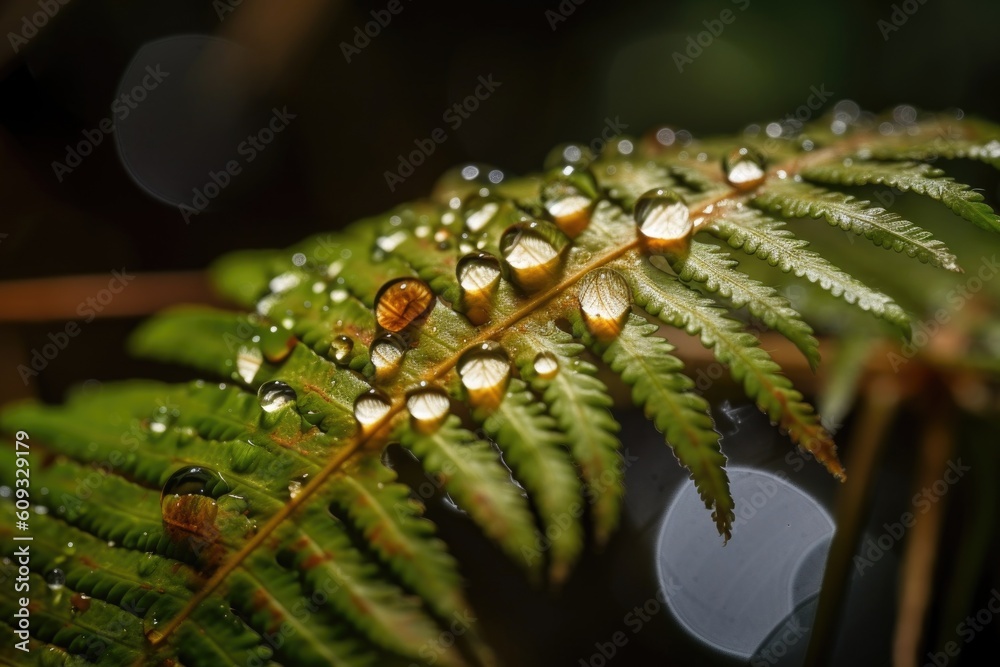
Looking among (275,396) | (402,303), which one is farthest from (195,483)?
(402,303)

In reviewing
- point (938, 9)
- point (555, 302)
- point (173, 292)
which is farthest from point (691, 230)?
point (938, 9)

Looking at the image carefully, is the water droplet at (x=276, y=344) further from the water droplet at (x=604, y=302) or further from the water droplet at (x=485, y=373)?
the water droplet at (x=604, y=302)

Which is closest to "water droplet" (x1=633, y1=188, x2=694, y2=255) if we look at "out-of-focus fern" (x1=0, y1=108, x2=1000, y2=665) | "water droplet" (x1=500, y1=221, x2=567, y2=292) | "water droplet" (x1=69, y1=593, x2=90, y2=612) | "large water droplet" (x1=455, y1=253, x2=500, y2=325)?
"out-of-focus fern" (x1=0, y1=108, x2=1000, y2=665)

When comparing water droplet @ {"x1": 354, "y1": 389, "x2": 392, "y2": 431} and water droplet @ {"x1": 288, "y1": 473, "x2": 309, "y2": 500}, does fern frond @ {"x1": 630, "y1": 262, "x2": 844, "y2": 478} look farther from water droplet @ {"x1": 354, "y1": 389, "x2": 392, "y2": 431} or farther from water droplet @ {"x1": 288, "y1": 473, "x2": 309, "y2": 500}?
water droplet @ {"x1": 288, "y1": 473, "x2": 309, "y2": 500}

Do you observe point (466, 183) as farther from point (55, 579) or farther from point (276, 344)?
point (55, 579)

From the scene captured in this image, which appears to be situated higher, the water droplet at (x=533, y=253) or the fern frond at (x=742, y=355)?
the water droplet at (x=533, y=253)

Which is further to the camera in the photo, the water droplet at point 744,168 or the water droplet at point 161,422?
the water droplet at point 744,168

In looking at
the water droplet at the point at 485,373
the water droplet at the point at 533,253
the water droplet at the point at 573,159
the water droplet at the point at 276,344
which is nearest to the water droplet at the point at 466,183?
the water droplet at the point at 573,159
